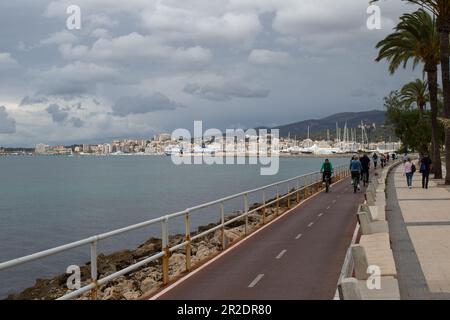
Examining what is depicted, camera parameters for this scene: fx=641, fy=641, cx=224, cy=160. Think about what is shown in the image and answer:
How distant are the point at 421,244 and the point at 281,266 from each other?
12.5ft

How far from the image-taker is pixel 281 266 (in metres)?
14.2

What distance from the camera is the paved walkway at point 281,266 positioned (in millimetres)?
11445

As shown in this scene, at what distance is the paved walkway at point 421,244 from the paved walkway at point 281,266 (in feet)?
4.37

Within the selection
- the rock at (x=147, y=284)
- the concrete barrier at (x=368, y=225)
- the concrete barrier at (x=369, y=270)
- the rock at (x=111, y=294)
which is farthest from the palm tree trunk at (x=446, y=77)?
the rock at (x=111, y=294)

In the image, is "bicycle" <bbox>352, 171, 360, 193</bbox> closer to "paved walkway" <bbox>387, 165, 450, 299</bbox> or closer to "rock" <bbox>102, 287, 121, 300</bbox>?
"paved walkway" <bbox>387, 165, 450, 299</bbox>

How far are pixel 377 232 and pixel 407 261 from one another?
3709 mm

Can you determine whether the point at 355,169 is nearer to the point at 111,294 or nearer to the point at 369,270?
the point at 111,294

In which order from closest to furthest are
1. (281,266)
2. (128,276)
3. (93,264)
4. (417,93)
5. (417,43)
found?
1. (93,264)
2. (281,266)
3. (128,276)
4. (417,43)
5. (417,93)

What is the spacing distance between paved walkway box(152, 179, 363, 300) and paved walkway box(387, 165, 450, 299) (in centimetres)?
133

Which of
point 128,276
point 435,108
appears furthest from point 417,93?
point 128,276

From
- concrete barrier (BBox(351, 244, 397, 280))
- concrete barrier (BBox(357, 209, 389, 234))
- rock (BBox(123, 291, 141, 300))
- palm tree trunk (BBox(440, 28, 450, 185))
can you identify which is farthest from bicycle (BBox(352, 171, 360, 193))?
concrete barrier (BBox(351, 244, 397, 280))

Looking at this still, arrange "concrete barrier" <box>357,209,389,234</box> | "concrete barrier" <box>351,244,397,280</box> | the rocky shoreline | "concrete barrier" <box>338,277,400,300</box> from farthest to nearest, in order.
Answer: the rocky shoreline < "concrete barrier" <box>357,209,389,234</box> < "concrete barrier" <box>351,244,397,280</box> < "concrete barrier" <box>338,277,400,300</box>

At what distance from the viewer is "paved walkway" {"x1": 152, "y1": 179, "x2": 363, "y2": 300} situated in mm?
11445
